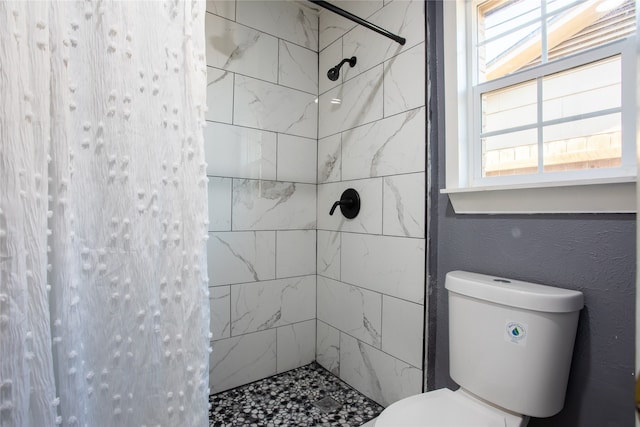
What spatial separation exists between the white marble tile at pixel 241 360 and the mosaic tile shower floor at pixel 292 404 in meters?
0.04

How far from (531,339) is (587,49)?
949 mm

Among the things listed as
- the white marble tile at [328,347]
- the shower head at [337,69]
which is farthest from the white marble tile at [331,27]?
the white marble tile at [328,347]

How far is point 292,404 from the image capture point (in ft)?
5.30

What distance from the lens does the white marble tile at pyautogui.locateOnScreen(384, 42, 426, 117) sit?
4.67 ft

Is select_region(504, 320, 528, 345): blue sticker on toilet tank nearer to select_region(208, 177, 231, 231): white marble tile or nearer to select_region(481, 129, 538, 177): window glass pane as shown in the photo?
select_region(481, 129, 538, 177): window glass pane

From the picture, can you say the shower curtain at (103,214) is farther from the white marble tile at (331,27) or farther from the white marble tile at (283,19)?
the white marble tile at (331,27)

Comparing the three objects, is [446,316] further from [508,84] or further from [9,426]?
[9,426]

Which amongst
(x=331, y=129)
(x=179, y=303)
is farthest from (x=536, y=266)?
(x=331, y=129)

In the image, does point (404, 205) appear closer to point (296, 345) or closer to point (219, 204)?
point (219, 204)

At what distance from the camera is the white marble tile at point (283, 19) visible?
1761 millimetres

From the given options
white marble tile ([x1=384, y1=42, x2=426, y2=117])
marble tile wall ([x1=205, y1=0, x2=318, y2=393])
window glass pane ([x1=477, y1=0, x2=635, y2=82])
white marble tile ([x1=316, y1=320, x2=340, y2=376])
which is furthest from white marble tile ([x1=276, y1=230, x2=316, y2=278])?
window glass pane ([x1=477, y1=0, x2=635, y2=82])

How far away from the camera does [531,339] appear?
932 millimetres

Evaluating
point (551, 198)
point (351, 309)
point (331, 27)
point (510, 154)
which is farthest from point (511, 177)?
point (331, 27)

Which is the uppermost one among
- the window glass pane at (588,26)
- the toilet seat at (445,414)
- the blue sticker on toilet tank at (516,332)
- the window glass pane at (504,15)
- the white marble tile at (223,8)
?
the white marble tile at (223,8)
